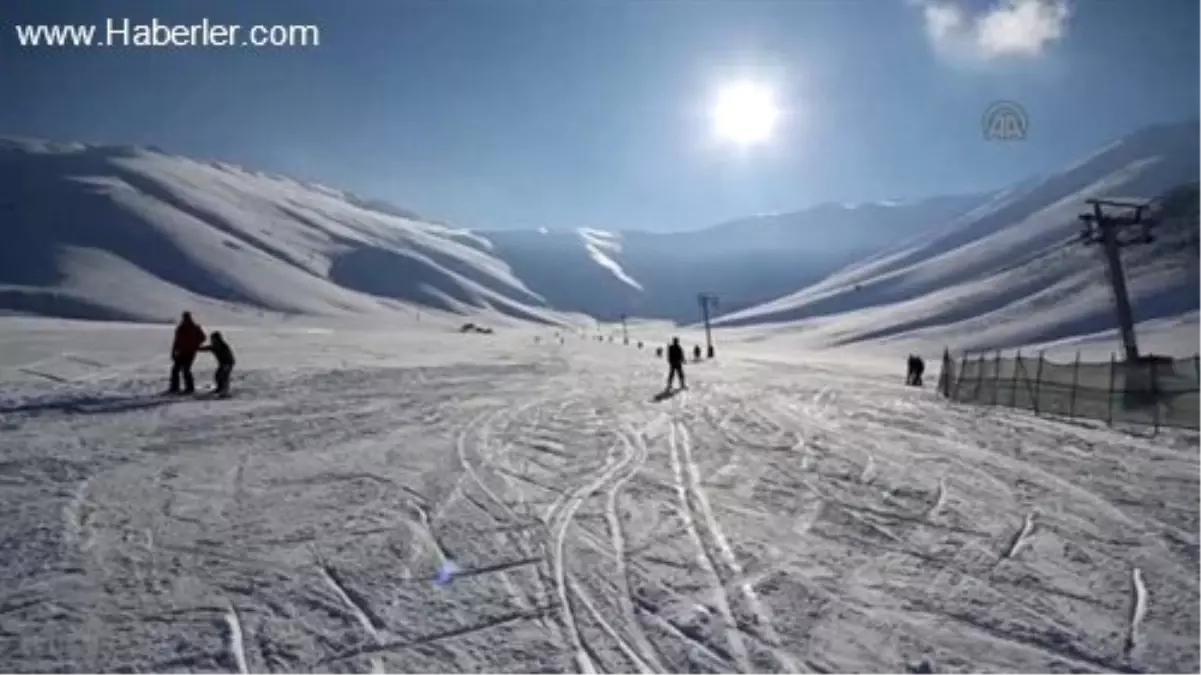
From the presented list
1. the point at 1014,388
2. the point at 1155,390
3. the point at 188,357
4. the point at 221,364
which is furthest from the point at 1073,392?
the point at 188,357

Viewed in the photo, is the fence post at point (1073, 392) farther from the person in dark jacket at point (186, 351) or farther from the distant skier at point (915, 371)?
the person in dark jacket at point (186, 351)

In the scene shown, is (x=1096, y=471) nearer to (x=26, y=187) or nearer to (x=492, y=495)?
(x=492, y=495)

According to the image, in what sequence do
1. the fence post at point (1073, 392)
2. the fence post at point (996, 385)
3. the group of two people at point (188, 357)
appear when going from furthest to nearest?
1. the fence post at point (996, 385)
2. the fence post at point (1073, 392)
3. the group of two people at point (188, 357)

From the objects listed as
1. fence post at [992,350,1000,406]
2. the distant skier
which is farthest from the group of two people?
the distant skier

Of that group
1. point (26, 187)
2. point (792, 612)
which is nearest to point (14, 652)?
point (792, 612)

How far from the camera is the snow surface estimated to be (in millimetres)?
5258

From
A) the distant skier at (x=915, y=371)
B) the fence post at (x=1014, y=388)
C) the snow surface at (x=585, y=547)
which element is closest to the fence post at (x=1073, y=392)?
the fence post at (x=1014, y=388)

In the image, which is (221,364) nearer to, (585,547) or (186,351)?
(186,351)

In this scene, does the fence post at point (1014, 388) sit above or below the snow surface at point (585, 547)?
above

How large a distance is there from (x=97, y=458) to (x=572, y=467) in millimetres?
7128

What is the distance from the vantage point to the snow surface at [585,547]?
526cm

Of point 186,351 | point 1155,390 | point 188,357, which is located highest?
point 186,351

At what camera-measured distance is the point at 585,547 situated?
727cm

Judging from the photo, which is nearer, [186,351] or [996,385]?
[186,351]
